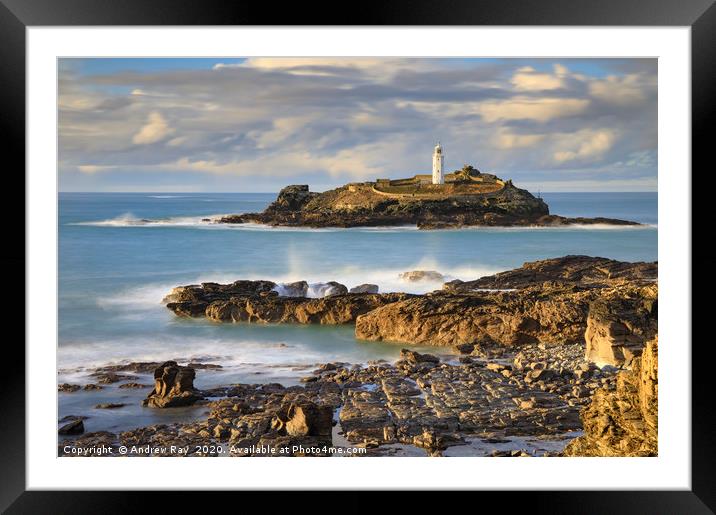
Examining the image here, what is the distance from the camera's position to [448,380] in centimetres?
693

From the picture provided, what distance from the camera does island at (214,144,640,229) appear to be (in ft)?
27.5

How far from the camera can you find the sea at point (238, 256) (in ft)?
26.2

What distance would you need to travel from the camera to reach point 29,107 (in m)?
4.20

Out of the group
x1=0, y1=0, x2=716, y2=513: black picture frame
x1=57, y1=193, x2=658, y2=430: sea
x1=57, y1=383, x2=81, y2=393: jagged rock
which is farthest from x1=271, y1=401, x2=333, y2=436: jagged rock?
x1=57, y1=383, x2=81, y2=393: jagged rock

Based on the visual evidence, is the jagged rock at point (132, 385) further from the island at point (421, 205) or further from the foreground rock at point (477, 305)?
the island at point (421, 205)

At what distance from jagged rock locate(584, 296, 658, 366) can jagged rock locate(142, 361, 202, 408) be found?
3.72m

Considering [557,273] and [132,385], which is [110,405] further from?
[557,273]

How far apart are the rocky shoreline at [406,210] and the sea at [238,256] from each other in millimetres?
96

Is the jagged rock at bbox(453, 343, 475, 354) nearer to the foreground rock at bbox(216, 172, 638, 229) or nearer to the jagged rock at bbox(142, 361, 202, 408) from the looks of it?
the foreground rock at bbox(216, 172, 638, 229)

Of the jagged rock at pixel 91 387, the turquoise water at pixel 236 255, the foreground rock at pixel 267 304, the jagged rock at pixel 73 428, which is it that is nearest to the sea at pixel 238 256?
the turquoise water at pixel 236 255

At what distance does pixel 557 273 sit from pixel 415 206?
71.7 inches
